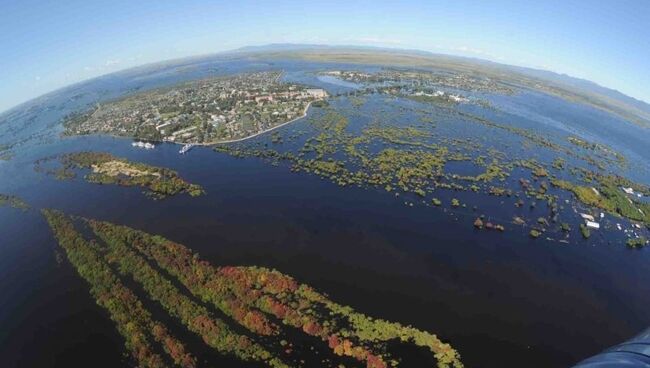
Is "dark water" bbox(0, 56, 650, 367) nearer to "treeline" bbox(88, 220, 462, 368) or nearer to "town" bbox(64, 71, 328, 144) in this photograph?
"treeline" bbox(88, 220, 462, 368)

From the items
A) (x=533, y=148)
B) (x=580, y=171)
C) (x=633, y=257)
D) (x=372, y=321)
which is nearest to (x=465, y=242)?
(x=372, y=321)

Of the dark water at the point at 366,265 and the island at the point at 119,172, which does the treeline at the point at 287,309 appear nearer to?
the dark water at the point at 366,265

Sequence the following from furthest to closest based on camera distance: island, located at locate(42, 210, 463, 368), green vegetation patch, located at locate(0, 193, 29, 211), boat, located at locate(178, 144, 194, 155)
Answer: boat, located at locate(178, 144, 194, 155) < green vegetation patch, located at locate(0, 193, 29, 211) < island, located at locate(42, 210, 463, 368)

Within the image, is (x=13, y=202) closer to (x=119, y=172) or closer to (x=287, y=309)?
(x=119, y=172)

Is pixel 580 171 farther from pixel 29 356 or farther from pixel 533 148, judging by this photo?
pixel 29 356

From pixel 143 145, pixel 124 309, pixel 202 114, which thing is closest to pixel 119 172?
pixel 143 145

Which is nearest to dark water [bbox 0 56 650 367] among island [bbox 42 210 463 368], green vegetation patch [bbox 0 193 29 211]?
green vegetation patch [bbox 0 193 29 211]

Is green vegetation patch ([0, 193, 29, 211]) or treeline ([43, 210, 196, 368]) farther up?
green vegetation patch ([0, 193, 29, 211])
